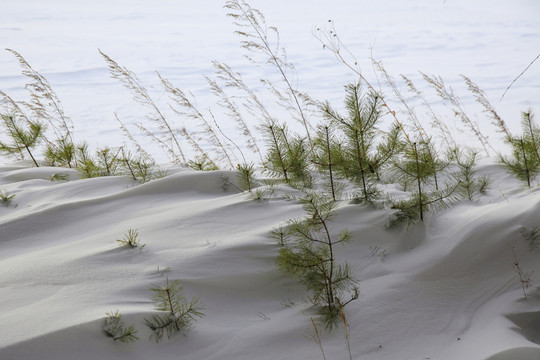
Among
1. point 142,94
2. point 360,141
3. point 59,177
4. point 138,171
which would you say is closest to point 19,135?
point 59,177

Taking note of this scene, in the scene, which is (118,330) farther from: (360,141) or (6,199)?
(6,199)

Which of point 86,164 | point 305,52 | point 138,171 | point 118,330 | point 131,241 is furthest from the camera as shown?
point 305,52

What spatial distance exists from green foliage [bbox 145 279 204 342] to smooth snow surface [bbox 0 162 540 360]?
0.03 m

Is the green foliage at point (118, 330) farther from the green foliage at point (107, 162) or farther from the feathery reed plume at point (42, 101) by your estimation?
the feathery reed plume at point (42, 101)

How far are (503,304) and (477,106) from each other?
22.7ft

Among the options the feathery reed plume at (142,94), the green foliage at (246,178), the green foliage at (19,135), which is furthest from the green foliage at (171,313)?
the green foliage at (19,135)

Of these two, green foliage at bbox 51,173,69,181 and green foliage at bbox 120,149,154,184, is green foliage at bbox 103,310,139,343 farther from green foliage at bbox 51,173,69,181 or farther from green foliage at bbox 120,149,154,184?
green foliage at bbox 51,173,69,181

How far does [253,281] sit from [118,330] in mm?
586

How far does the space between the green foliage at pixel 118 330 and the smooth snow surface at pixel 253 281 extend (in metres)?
0.02

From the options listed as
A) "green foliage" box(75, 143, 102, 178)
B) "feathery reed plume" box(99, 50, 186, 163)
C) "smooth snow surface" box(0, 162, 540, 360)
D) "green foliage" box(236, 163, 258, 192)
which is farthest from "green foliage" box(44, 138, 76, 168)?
"green foliage" box(236, 163, 258, 192)

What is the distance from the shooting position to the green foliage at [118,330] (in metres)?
1.47

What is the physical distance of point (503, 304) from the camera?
1764 mm

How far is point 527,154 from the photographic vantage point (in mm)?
2902

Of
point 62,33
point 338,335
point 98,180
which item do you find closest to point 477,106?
point 98,180
